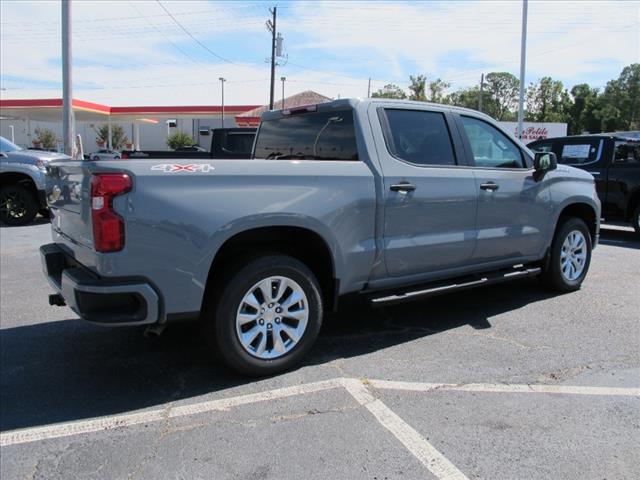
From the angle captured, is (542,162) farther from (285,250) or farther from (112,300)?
(112,300)

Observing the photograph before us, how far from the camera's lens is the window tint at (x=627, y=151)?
33.6 ft

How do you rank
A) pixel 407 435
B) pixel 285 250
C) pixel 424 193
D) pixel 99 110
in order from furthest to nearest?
pixel 99 110 < pixel 424 193 < pixel 285 250 < pixel 407 435

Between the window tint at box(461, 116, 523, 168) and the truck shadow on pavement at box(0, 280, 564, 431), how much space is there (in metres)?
1.45

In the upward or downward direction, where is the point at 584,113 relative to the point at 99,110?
upward

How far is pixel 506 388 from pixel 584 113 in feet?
254

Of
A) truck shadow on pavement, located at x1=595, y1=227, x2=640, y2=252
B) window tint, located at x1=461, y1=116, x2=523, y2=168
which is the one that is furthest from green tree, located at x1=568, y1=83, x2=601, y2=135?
window tint, located at x1=461, y1=116, x2=523, y2=168

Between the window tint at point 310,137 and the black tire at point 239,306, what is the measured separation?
1.06 metres

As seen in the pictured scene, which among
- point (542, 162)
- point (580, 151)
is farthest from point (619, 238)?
point (542, 162)

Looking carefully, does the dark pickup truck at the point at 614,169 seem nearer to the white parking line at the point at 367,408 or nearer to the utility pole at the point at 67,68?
the white parking line at the point at 367,408

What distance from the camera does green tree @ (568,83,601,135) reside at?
70750mm

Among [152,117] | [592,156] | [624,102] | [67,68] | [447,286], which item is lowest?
[447,286]

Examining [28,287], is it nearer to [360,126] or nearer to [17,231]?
[360,126]

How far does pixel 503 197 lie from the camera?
510 centimetres

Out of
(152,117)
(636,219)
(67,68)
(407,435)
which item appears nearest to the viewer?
(407,435)
